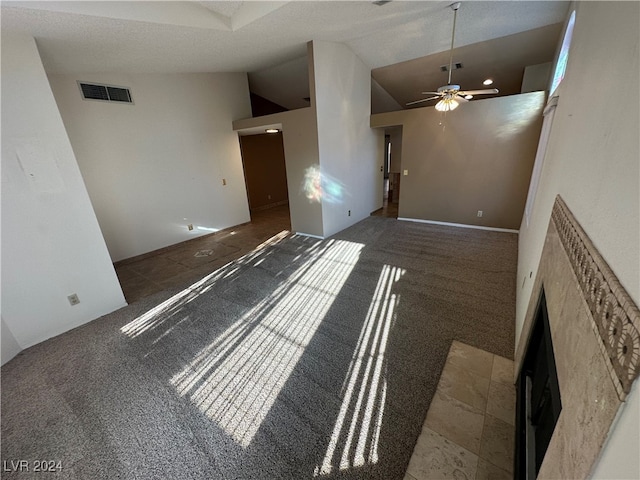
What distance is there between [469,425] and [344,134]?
15.3 ft

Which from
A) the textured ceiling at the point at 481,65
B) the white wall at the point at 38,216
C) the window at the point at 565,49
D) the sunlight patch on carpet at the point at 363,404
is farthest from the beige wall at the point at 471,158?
the white wall at the point at 38,216

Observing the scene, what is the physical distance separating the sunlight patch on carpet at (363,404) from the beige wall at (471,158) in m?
3.75

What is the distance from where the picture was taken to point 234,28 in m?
2.81

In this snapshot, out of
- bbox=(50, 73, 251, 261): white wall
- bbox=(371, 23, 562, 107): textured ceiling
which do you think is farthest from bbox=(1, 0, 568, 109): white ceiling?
bbox=(50, 73, 251, 261): white wall

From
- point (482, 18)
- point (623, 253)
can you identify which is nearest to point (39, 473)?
point (623, 253)

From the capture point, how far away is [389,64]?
497 centimetres

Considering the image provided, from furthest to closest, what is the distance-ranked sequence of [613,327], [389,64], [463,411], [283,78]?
[283,78], [389,64], [463,411], [613,327]

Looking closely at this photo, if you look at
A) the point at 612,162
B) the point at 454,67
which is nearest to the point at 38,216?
the point at 612,162

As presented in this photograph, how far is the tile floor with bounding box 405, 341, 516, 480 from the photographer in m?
1.31

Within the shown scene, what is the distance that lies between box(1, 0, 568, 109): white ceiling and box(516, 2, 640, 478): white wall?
8.28ft

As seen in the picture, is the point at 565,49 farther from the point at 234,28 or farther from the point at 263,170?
the point at 263,170

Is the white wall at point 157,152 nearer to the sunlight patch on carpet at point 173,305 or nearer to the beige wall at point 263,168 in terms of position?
the beige wall at point 263,168

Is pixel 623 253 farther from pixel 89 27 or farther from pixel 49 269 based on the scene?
pixel 49 269

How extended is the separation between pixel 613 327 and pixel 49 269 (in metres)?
3.82
